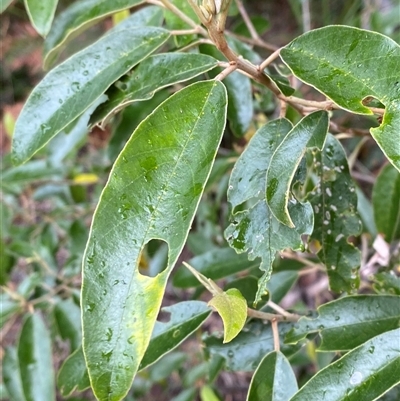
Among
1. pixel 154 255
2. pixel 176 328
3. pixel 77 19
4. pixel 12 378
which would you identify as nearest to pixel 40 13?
pixel 77 19

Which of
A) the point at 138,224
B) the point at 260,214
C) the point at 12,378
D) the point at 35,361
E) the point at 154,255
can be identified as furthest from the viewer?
the point at 154,255

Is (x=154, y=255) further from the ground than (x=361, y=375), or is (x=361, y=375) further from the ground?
(x=361, y=375)

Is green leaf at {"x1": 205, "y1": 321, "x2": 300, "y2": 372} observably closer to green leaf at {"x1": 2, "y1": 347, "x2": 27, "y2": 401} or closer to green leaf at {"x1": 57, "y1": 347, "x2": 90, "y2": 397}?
green leaf at {"x1": 57, "y1": 347, "x2": 90, "y2": 397}

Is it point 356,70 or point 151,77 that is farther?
point 151,77

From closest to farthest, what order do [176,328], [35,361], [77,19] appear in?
[176,328] < [77,19] < [35,361]

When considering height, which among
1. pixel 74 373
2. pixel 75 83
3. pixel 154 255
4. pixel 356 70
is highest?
pixel 75 83

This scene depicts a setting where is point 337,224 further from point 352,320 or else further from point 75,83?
point 75,83

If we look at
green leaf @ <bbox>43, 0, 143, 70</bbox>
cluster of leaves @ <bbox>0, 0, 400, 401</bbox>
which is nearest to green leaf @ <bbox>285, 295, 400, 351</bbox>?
cluster of leaves @ <bbox>0, 0, 400, 401</bbox>

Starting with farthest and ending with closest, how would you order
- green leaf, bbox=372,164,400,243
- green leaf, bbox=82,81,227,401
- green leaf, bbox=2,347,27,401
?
green leaf, bbox=2,347,27,401
green leaf, bbox=372,164,400,243
green leaf, bbox=82,81,227,401
